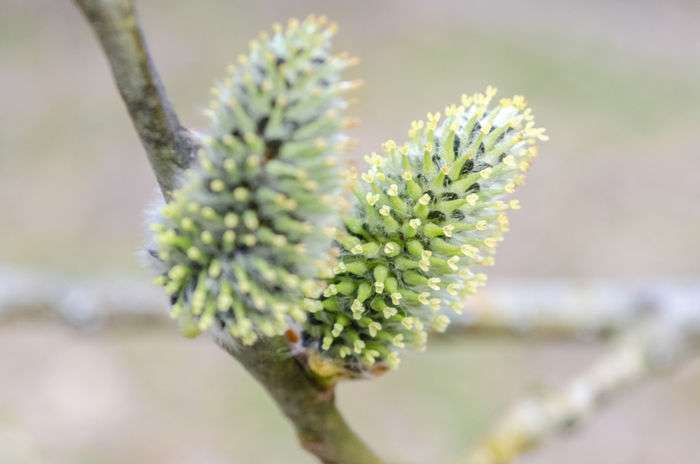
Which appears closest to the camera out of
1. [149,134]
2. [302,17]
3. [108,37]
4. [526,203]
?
[108,37]

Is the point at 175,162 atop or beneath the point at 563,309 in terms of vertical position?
beneath

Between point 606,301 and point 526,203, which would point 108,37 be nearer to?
point 606,301

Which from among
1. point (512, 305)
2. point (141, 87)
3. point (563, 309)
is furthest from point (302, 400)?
point (563, 309)

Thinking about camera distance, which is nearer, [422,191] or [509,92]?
[422,191]

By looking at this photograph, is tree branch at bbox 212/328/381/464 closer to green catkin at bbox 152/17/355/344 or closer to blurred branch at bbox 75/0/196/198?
green catkin at bbox 152/17/355/344

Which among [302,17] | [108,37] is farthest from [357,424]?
[302,17]

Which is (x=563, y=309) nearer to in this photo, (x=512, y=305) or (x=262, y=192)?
(x=512, y=305)

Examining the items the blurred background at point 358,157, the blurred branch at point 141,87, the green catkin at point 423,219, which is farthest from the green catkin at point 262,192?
the blurred background at point 358,157
